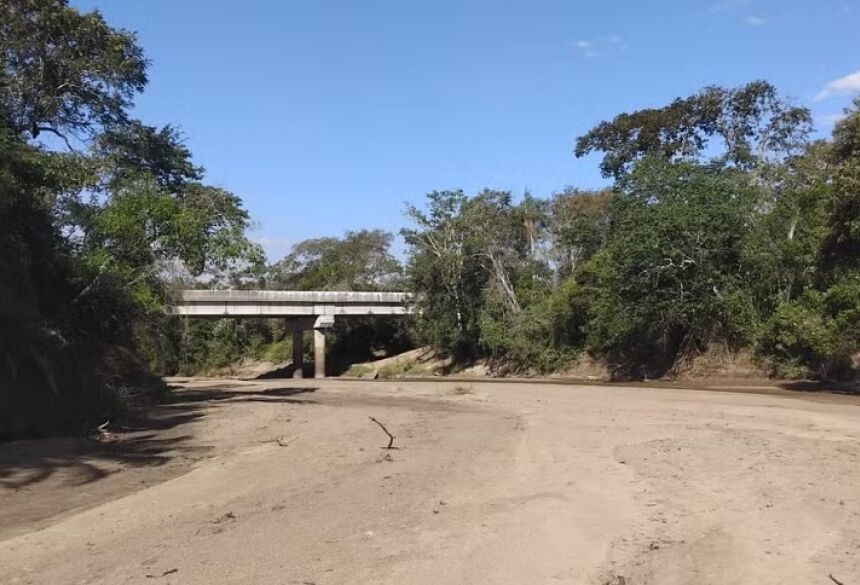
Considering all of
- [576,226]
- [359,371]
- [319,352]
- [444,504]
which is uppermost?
[576,226]

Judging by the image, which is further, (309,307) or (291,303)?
(309,307)

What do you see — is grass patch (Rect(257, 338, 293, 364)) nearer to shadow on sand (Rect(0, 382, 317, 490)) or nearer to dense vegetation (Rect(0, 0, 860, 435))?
dense vegetation (Rect(0, 0, 860, 435))

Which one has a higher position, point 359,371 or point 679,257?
point 679,257

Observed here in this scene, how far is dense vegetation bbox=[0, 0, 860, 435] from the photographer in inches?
832

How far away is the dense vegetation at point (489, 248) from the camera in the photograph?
69.3 ft

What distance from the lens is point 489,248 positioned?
55562 mm

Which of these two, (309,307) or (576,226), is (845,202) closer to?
(576,226)

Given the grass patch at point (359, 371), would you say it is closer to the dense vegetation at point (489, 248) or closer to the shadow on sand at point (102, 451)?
the dense vegetation at point (489, 248)

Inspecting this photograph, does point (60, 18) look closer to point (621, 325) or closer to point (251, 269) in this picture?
point (251, 269)

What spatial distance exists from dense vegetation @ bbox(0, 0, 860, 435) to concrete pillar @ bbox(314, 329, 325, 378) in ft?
37.0

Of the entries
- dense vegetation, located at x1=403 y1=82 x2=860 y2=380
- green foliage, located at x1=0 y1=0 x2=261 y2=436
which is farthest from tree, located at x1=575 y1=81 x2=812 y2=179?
green foliage, located at x1=0 y1=0 x2=261 y2=436

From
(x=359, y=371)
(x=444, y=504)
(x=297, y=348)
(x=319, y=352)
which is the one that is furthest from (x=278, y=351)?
(x=444, y=504)

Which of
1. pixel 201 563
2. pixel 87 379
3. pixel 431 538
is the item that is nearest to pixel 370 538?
pixel 431 538

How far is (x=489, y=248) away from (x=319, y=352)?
1925cm
